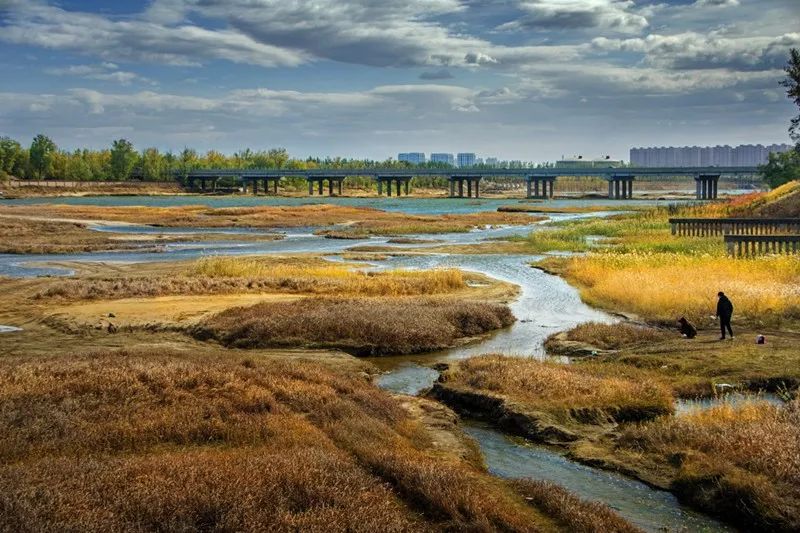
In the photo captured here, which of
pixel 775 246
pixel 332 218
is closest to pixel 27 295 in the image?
pixel 775 246

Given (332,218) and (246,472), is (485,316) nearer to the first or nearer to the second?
(246,472)

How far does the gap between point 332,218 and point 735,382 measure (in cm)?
10029

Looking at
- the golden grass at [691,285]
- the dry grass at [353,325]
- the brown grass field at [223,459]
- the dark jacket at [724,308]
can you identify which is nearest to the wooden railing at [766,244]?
the golden grass at [691,285]

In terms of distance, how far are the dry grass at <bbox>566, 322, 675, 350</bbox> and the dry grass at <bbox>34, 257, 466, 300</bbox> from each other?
12.4 m

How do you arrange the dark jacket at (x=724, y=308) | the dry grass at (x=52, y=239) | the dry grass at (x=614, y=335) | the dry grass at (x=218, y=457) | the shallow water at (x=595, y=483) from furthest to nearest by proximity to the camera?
the dry grass at (x=52, y=239) < the dry grass at (x=614, y=335) < the dark jacket at (x=724, y=308) < the shallow water at (x=595, y=483) < the dry grass at (x=218, y=457)

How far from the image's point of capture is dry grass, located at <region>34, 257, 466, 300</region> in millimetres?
38188

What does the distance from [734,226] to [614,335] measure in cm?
4112

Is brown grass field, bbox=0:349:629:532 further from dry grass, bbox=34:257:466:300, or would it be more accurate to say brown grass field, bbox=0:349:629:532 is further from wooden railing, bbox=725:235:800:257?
wooden railing, bbox=725:235:800:257

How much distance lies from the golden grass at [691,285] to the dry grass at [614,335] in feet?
10.5

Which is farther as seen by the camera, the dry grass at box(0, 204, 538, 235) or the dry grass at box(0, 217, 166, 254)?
A: the dry grass at box(0, 204, 538, 235)

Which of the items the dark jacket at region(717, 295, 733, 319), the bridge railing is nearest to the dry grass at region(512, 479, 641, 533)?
the dark jacket at region(717, 295, 733, 319)

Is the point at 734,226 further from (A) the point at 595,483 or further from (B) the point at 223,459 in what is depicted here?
(B) the point at 223,459

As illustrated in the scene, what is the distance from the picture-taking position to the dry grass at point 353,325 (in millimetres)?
27594

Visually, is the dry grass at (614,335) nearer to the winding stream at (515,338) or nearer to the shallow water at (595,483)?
the winding stream at (515,338)
